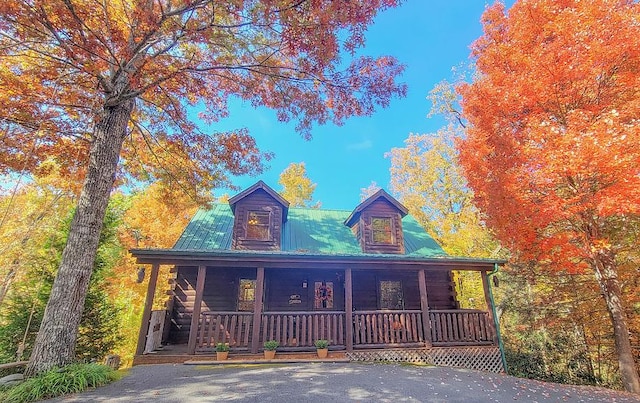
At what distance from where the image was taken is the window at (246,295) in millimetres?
11066

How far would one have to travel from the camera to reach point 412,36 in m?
13.2

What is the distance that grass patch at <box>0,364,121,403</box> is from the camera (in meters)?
4.43

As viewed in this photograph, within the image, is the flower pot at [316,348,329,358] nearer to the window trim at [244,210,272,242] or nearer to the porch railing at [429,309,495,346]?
the porch railing at [429,309,495,346]

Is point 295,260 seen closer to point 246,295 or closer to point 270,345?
point 270,345

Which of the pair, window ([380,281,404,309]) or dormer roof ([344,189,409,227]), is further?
dormer roof ([344,189,409,227])

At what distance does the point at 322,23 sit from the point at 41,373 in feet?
25.3

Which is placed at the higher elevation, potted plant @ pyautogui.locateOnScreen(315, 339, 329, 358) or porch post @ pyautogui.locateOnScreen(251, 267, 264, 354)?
porch post @ pyautogui.locateOnScreen(251, 267, 264, 354)

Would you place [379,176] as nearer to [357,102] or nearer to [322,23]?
[357,102]

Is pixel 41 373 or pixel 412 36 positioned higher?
pixel 412 36

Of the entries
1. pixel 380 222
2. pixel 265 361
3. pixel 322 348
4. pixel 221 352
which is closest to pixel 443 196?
pixel 380 222

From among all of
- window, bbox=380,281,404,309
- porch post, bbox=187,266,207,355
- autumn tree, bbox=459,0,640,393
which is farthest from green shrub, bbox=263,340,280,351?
autumn tree, bbox=459,0,640,393

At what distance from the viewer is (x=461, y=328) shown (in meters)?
9.61

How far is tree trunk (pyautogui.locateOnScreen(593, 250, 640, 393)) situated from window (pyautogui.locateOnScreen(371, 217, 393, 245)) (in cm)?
657

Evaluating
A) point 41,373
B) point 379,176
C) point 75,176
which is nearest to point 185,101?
point 75,176
